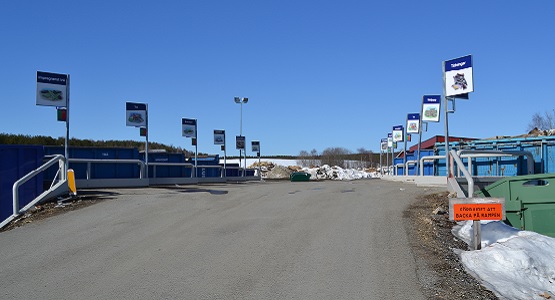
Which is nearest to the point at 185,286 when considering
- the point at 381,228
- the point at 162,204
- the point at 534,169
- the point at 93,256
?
the point at 93,256

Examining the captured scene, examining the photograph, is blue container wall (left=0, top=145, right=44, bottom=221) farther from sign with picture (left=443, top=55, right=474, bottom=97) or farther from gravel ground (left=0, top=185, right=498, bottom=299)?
sign with picture (left=443, top=55, right=474, bottom=97)

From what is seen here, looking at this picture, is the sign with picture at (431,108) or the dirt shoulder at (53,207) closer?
the dirt shoulder at (53,207)

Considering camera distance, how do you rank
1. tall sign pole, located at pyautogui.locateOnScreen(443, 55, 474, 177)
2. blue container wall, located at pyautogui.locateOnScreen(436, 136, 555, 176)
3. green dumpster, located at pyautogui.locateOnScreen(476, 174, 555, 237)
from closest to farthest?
green dumpster, located at pyautogui.locateOnScreen(476, 174, 555, 237)
tall sign pole, located at pyautogui.locateOnScreen(443, 55, 474, 177)
blue container wall, located at pyautogui.locateOnScreen(436, 136, 555, 176)

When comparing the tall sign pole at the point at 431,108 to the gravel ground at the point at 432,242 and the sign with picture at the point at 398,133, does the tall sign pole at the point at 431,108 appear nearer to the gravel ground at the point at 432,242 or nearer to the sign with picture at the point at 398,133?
the gravel ground at the point at 432,242

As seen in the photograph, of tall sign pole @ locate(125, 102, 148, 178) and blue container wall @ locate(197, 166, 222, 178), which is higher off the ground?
tall sign pole @ locate(125, 102, 148, 178)

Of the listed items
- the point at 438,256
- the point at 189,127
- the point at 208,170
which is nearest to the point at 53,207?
the point at 438,256

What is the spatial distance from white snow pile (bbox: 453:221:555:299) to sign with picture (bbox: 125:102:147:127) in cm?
1926

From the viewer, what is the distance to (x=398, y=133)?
37656 mm

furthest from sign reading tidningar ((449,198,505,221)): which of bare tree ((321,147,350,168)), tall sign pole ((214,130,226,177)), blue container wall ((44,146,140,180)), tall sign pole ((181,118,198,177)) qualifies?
bare tree ((321,147,350,168))

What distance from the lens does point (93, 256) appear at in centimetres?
878

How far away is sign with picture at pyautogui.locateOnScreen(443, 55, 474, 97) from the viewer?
51.1 feet

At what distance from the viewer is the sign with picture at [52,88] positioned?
633 inches

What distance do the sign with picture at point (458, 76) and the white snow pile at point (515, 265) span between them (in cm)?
686

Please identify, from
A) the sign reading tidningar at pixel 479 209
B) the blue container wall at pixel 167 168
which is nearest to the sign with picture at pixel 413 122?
the blue container wall at pixel 167 168
